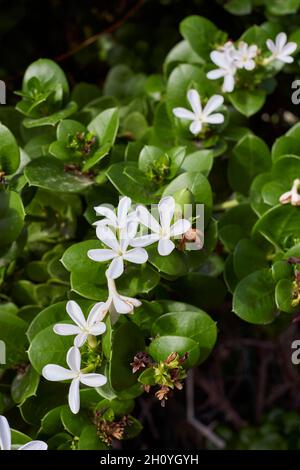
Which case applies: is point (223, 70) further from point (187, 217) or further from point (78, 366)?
point (78, 366)

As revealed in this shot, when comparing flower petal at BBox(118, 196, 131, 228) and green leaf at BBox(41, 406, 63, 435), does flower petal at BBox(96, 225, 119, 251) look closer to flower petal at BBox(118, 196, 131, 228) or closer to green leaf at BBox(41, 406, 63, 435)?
flower petal at BBox(118, 196, 131, 228)

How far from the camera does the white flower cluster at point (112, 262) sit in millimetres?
978

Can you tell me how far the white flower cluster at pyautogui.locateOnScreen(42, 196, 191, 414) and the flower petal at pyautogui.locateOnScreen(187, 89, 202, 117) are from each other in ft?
0.96

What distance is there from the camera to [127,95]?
1667 millimetres

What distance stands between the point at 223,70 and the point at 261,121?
471mm

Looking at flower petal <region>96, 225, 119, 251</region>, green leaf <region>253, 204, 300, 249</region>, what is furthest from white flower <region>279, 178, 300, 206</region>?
flower petal <region>96, 225, 119, 251</region>

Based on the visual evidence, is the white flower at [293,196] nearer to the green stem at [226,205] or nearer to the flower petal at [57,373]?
the green stem at [226,205]

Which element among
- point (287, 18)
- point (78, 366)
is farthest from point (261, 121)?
point (78, 366)

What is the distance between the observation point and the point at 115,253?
100 centimetres

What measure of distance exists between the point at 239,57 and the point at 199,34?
176 mm

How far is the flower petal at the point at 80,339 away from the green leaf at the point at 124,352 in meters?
0.04

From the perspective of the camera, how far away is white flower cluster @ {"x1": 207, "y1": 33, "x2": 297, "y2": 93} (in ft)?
4.24

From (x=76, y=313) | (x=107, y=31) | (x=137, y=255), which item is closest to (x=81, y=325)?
(x=76, y=313)

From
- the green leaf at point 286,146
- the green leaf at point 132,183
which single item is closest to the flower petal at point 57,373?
the green leaf at point 132,183
